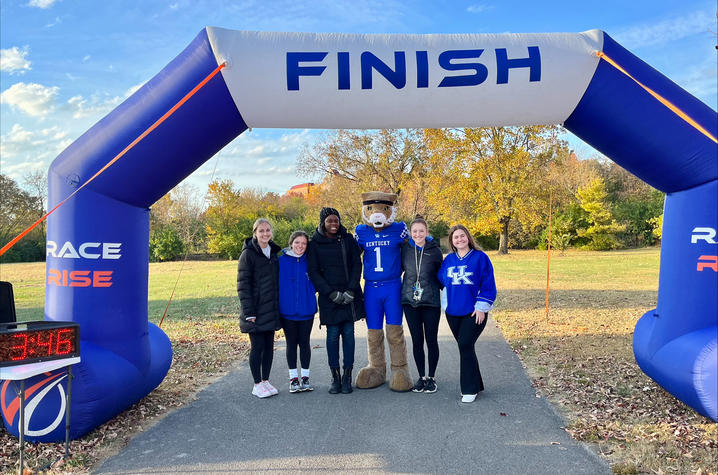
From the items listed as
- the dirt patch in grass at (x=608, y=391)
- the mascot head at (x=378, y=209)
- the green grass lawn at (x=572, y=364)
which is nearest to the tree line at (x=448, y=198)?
the green grass lawn at (x=572, y=364)

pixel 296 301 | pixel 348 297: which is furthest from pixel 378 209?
pixel 296 301

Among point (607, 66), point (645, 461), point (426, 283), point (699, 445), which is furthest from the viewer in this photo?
point (426, 283)

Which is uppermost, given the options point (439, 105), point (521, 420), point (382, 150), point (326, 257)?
point (382, 150)

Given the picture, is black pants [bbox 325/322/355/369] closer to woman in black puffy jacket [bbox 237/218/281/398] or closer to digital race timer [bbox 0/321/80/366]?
woman in black puffy jacket [bbox 237/218/281/398]

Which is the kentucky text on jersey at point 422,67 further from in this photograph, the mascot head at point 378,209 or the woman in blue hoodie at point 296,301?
the woman in blue hoodie at point 296,301

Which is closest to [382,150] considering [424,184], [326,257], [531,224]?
[424,184]

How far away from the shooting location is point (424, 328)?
18.1ft

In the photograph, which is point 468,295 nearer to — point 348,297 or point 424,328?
point 424,328

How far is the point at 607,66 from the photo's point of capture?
14.8 feet

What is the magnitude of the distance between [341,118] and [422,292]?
6.40 feet

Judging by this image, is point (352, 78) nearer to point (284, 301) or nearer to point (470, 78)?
point (470, 78)

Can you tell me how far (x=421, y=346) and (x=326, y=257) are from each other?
139 centimetres

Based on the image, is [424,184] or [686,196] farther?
[424,184]

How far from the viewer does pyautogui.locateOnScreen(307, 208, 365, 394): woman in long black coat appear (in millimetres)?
5383
